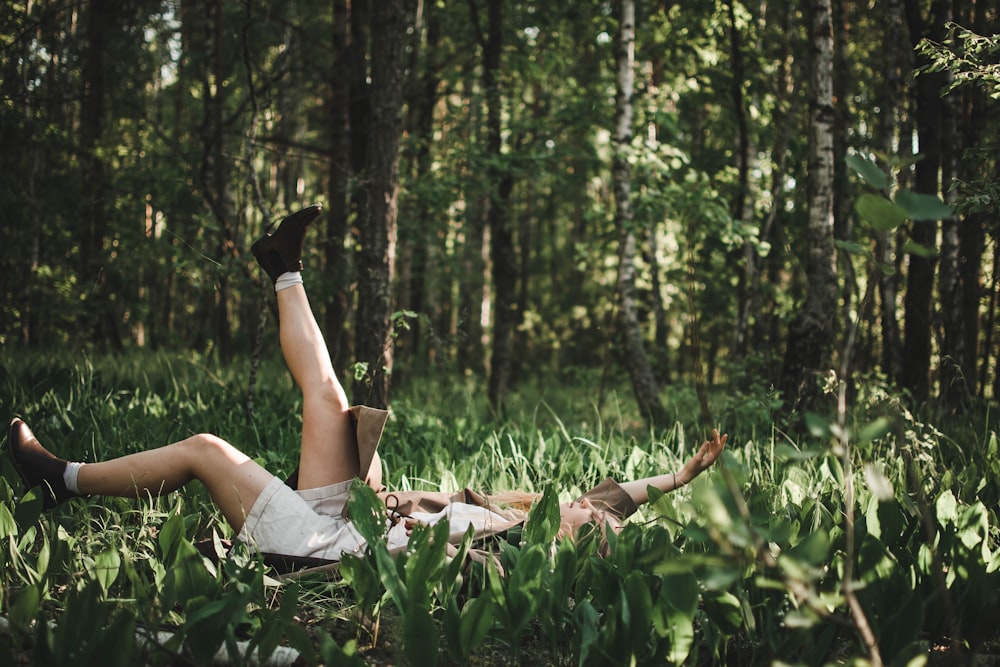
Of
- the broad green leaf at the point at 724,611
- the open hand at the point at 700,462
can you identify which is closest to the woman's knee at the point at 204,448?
the broad green leaf at the point at 724,611

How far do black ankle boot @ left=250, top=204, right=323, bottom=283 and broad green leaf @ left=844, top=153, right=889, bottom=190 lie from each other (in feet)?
7.60

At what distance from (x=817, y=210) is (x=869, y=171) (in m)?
4.11

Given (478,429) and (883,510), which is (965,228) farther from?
(883,510)

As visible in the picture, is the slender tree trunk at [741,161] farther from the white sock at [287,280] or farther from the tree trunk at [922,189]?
the white sock at [287,280]

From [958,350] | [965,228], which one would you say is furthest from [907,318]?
[965,228]

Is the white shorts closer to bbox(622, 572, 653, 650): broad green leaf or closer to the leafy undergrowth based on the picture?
the leafy undergrowth

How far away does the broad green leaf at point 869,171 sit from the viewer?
4.47 feet

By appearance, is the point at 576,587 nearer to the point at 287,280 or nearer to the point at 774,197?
the point at 287,280

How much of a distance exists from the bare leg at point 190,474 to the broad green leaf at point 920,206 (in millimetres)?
2177

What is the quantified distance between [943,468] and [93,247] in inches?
362

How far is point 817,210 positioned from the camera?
513 cm

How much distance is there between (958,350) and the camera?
5.71 meters

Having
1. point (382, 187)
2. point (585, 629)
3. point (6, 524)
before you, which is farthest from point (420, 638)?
point (382, 187)

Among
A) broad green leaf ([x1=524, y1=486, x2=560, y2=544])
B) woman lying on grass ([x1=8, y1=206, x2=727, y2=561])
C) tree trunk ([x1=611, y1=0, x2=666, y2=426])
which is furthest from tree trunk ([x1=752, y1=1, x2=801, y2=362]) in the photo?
broad green leaf ([x1=524, y1=486, x2=560, y2=544])
